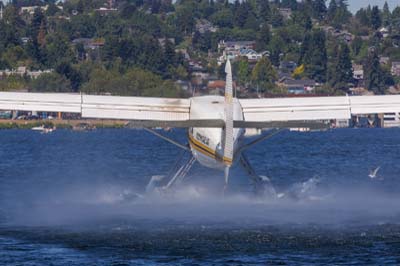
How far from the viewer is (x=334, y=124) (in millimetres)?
137000

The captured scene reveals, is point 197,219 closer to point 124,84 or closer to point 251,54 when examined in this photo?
point 124,84

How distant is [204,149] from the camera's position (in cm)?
3597

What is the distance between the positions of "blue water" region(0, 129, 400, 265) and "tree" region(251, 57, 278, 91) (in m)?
83.2

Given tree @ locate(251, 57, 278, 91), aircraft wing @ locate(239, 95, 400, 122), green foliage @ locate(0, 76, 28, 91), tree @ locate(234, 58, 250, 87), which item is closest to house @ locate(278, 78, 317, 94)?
tree @ locate(251, 57, 278, 91)

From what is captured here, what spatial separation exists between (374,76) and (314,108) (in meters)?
125

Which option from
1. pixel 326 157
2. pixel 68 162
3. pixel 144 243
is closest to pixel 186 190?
pixel 144 243

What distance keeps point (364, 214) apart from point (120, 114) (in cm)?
875

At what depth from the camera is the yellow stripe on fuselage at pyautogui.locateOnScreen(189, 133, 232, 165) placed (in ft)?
112

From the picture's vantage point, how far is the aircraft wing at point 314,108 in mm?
40250

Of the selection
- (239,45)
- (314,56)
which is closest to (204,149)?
(314,56)

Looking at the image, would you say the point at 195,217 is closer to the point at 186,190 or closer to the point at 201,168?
the point at 186,190

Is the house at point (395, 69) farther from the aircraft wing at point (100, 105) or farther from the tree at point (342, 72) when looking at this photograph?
the aircraft wing at point (100, 105)

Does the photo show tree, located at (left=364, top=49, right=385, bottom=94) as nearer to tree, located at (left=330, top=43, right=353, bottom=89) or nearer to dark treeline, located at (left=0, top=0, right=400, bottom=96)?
dark treeline, located at (left=0, top=0, right=400, bottom=96)

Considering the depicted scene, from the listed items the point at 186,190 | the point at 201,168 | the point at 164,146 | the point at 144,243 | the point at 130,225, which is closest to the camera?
the point at 144,243
